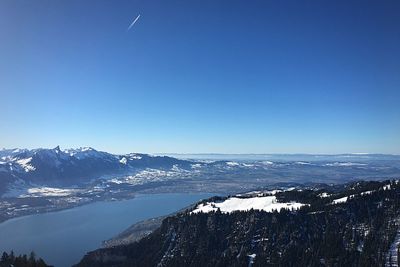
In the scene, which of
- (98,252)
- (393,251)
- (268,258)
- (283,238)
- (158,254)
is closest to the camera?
(393,251)

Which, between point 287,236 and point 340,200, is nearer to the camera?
point 287,236

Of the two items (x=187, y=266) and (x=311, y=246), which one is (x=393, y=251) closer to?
(x=311, y=246)

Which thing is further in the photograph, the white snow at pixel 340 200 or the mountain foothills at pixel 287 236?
the white snow at pixel 340 200

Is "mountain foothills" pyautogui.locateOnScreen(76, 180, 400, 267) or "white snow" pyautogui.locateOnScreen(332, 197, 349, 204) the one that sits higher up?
"white snow" pyautogui.locateOnScreen(332, 197, 349, 204)

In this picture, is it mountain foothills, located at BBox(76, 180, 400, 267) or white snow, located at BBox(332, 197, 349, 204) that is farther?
white snow, located at BBox(332, 197, 349, 204)

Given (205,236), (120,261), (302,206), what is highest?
(302,206)

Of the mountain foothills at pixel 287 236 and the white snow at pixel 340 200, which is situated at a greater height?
the white snow at pixel 340 200

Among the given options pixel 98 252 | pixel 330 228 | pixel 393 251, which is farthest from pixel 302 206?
pixel 98 252

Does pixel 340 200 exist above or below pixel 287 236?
above
